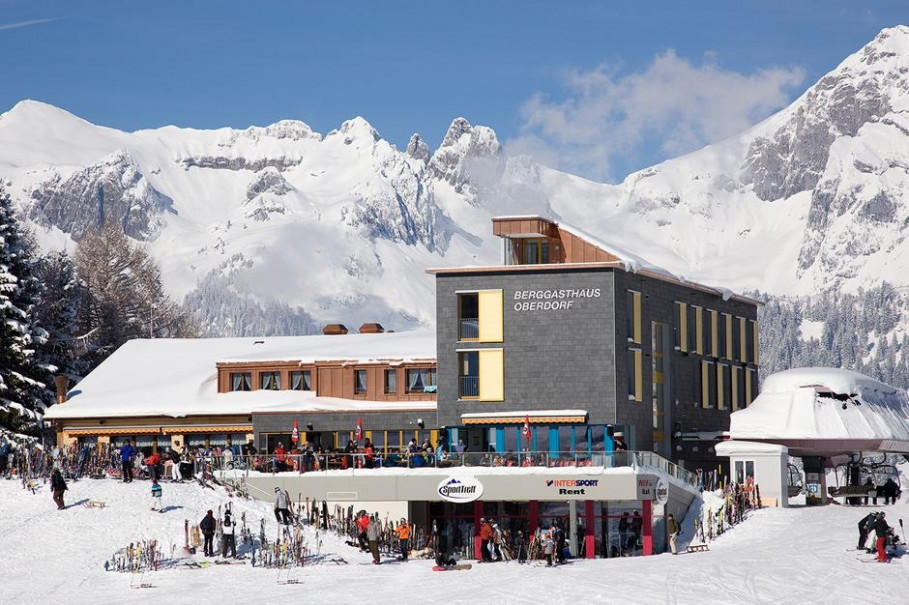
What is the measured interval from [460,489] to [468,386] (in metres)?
13.0

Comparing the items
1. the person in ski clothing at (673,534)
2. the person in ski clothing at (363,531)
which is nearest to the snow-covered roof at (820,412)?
the person in ski clothing at (673,534)

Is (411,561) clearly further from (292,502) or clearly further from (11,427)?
(11,427)

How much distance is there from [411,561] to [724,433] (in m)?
29.9

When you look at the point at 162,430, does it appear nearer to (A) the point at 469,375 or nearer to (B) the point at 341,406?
(B) the point at 341,406

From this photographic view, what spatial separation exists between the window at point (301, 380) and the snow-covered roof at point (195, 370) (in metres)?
0.40

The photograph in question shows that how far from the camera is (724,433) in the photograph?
79.2m

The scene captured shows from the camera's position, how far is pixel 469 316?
75062 mm

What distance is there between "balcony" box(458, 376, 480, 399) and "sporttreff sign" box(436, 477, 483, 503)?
12.4m

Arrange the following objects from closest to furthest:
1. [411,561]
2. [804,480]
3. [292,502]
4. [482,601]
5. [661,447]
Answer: [482,601], [411,561], [292,502], [804,480], [661,447]

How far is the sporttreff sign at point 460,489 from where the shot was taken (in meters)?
61.6

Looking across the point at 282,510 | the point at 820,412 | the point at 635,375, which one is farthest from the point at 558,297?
the point at 282,510

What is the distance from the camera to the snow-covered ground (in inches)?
1718

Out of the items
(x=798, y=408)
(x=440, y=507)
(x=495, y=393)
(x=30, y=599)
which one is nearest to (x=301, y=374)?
(x=495, y=393)

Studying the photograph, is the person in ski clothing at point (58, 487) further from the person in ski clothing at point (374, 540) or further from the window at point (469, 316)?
the window at point (469, 316)
